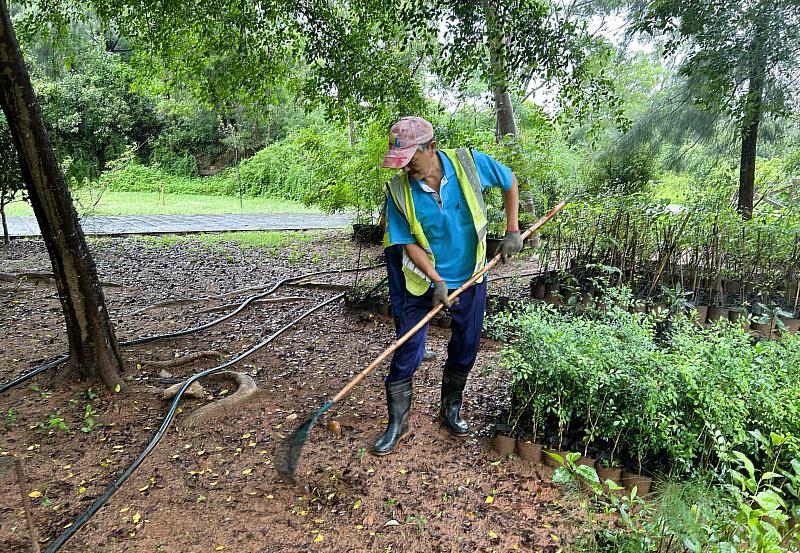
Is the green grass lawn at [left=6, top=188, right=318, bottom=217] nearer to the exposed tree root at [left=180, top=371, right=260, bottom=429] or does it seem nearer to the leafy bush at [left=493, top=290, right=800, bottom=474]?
the exposed tree root at [left=180, top=371, right=260, bottom=429]

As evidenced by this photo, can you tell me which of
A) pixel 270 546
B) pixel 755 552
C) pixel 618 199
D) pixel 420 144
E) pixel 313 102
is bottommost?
pixel 270 546

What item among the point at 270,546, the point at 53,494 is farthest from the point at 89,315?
the point at 270,546

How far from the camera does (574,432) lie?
2844 millimetres

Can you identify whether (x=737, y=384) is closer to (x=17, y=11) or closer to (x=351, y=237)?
(x=351, y=237)

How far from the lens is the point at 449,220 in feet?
8.85

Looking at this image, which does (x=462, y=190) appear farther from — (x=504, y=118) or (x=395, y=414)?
(x=504, y=118)

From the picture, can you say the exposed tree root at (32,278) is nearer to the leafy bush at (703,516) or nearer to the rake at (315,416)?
the rake at (315,416)

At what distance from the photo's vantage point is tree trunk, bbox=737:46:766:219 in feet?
17.0

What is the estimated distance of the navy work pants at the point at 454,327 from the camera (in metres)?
2.84

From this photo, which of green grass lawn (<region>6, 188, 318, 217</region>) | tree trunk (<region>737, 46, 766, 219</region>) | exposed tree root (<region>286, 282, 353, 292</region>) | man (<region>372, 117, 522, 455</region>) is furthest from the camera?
green grass lawn (<region>6, 188, 318, 217</region>)

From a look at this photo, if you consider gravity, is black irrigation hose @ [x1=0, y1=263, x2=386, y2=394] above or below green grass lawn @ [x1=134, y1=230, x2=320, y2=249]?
below

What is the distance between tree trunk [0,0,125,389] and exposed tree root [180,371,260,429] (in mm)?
627

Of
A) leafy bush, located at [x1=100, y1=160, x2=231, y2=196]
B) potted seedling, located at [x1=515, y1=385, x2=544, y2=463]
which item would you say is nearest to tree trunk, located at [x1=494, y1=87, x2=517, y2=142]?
potted seedling, located at [x1=515, y1=385, x2=544, y2=463]

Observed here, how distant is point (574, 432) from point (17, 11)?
22139 mm
